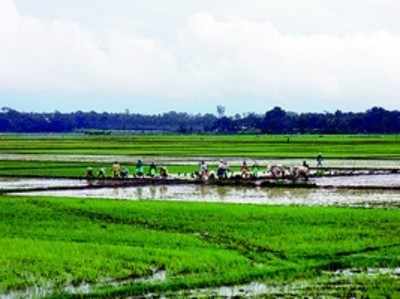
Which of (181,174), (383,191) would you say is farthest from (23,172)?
(383,191)

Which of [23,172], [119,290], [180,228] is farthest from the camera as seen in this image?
[23,172]

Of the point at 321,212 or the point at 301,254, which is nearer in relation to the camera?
the point at 301,254

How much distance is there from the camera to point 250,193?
28141 mm

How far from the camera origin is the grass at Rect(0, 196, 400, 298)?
1295cm

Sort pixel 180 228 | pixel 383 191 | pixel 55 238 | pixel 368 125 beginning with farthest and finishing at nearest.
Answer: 1. pixel 368 125
2. pixel 383 191
3. pixel 180 228
4. pixel 55 238

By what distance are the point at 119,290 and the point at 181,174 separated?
24046 millimetres

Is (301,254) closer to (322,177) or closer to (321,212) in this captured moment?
(321,212)

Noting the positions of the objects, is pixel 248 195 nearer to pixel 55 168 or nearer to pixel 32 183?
pixel 32 183

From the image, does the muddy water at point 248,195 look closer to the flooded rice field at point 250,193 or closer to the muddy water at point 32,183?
the flooded rice field at point 250,193

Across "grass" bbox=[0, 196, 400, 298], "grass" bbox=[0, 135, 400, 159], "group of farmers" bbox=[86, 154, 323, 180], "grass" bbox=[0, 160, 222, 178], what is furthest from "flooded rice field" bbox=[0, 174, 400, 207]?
"grass" bbox=[0, 135, 400, 159]

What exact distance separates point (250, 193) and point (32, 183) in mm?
9907

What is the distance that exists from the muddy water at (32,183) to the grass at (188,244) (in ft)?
28.3

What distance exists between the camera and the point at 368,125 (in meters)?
123

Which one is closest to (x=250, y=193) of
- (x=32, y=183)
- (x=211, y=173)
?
(x=211, y=173)
